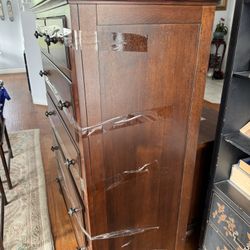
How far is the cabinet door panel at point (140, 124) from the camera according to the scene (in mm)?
781

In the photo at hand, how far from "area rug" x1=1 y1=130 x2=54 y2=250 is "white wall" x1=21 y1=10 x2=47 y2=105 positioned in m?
1.32

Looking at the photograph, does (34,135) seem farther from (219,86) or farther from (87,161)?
(219,86)

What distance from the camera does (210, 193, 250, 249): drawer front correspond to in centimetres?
103

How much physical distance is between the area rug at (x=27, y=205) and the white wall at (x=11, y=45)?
3.73m

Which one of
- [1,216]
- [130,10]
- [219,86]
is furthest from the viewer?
[219,86]

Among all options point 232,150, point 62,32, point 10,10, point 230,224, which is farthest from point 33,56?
point 230,224

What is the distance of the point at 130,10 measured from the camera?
0.72 m

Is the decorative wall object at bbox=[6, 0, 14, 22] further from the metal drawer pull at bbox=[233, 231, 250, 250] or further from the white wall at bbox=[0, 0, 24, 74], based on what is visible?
the metal drawer pull at bbox=[233, 231, 250, 250]

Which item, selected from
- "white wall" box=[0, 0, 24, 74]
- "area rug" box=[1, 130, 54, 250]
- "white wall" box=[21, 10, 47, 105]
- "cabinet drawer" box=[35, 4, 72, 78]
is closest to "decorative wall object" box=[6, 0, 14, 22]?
"white wall" box=[0, 0, 24, 74]

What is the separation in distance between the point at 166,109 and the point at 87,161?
0.34 metres

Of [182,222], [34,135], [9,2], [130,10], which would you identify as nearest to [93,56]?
[130,10]

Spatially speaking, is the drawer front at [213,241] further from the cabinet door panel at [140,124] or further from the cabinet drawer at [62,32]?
the cabinet drawer at [62,32]

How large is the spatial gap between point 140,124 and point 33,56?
3.05 meters

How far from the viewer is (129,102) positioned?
0.85 meters
